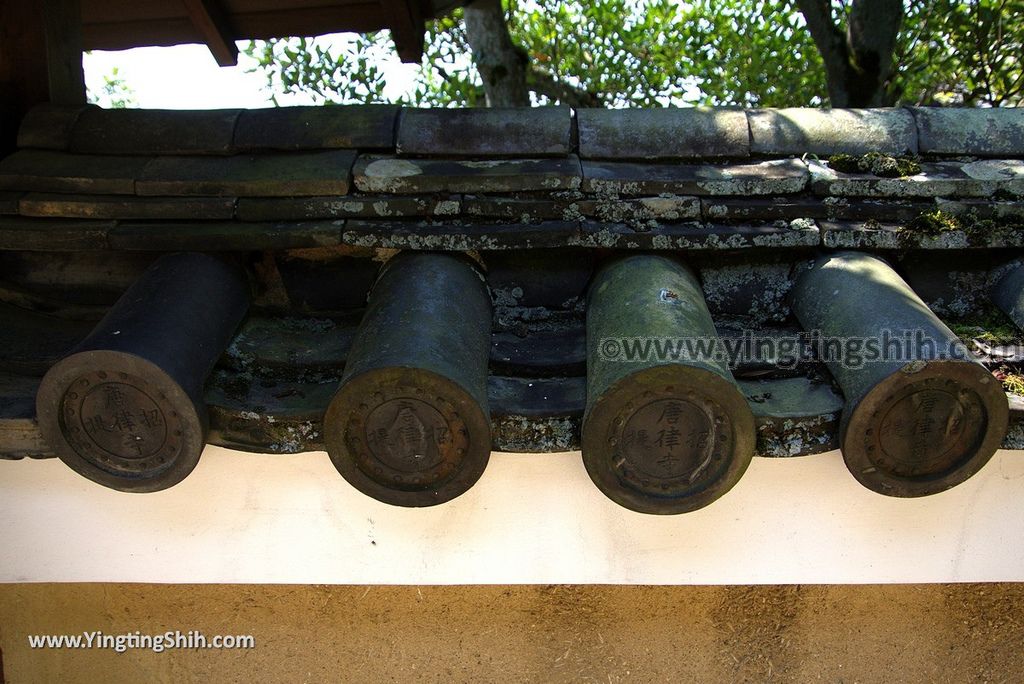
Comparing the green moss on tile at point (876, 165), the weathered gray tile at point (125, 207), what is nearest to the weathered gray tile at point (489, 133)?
the weathered gray tile at point (125, 207)

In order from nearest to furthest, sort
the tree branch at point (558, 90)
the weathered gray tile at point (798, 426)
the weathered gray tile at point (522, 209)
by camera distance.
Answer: the weathered gray tile at point (798, 426) → the weathered gray tile at point (522, 209) → the tree branch at point (558, 90)

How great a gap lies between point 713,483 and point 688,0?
8192mm

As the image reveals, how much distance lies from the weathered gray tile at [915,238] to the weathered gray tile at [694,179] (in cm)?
22

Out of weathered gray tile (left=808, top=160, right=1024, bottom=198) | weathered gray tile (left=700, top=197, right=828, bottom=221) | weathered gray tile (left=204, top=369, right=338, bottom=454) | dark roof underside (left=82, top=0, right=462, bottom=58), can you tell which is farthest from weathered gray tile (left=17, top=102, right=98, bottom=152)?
weathered gray tile (left=808, top=160, right=1024, bottom=198)

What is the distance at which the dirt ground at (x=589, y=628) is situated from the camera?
3.13m

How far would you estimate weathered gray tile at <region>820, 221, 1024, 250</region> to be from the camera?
262 centimetres

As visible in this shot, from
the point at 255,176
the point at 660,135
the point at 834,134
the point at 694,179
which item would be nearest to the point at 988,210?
the point at 834,134

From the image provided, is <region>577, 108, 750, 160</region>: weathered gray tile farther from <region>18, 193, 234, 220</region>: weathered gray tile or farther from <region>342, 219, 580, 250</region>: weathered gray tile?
<region>18, 193, 234, 220</region>: weathered gray tile

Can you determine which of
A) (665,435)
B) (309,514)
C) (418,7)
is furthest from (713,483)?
(418,7)

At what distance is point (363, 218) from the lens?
2.67 m

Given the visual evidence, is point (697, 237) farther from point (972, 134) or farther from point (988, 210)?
point (972, 134)

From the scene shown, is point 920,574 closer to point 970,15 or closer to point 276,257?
point 276,257

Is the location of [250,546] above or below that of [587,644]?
above

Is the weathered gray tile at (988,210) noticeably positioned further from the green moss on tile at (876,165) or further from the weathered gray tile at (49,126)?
the weathered gray tile at (49,126)
